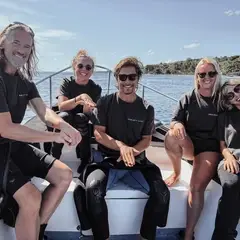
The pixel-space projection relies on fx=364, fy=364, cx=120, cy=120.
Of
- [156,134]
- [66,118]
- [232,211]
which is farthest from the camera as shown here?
[156,134]

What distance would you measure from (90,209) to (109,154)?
1.33 feet

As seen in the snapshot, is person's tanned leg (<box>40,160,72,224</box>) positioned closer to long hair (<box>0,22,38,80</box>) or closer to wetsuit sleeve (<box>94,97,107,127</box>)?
wetsuit sleeve (<box>94,97,107,127</box>)

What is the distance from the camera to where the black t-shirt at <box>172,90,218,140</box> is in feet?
8.02

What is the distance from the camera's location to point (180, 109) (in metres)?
2.49

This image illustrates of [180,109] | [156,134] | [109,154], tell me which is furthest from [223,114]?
[156,134]

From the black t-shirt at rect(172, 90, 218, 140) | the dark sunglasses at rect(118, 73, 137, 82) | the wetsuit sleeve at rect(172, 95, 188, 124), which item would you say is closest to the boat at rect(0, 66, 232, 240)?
the black t-shirt at rect(172, 90, 218, 140)

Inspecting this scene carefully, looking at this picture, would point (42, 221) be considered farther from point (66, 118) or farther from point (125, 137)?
point (66, 118)

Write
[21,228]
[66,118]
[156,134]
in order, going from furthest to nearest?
[156,134] < [66,118] < [21,228]

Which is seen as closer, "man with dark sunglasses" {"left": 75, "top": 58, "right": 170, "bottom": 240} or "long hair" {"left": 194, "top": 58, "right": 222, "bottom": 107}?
"man with dark sunglasses" {"left": 75, "top": 58, "right": 170, "bottom": 240}

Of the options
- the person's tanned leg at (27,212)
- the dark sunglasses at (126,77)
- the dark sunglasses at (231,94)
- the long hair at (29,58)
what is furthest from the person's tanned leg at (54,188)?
the dark sunglasses at (231,94)

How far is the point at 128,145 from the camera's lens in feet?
7.77

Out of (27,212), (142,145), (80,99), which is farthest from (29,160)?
(80,99)

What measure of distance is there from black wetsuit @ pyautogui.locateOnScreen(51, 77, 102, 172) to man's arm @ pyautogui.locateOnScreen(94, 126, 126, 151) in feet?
1.67

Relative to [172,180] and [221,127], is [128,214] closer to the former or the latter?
[172,180]
